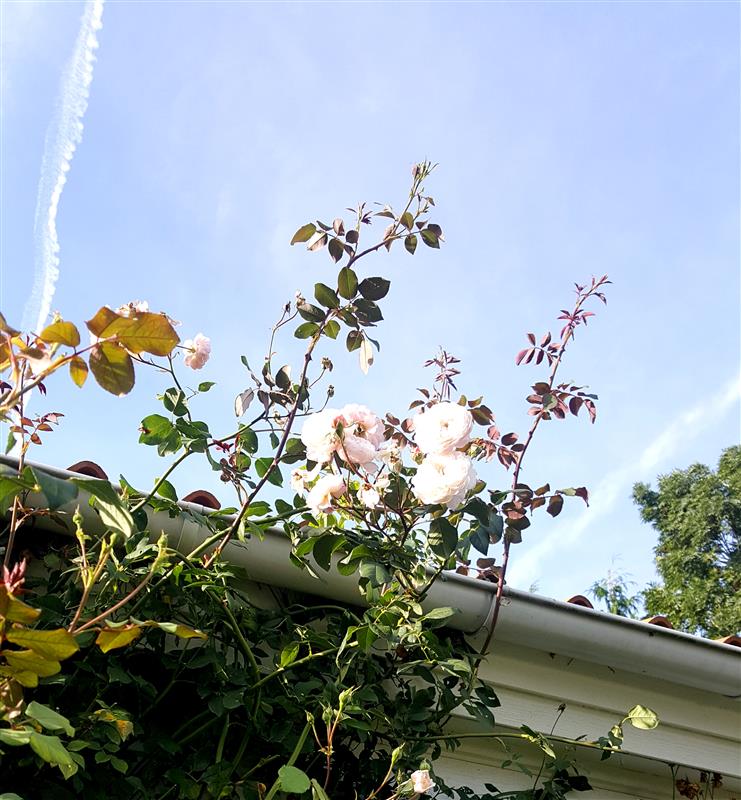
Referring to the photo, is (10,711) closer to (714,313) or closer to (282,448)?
(282,448)

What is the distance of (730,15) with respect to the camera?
6.22 meters

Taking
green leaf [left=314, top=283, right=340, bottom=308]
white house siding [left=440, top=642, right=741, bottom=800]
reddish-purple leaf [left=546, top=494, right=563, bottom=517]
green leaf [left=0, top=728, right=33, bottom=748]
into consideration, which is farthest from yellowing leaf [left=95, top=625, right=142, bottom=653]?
white house siding [left=440, top=642, right=741, bottom=800]

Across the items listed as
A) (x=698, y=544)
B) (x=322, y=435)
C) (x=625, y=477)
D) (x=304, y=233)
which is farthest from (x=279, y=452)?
(x=625, y=477)

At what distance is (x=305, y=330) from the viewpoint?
1611 mm

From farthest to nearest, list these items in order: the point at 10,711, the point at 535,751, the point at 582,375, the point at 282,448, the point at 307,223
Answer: the point at 535,751, the point at 582,375, the point at 307,223, the point at 282,448, the point at 10,711

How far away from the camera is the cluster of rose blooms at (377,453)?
55.1 inches

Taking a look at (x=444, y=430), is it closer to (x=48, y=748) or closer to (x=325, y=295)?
(x=325, y=295)

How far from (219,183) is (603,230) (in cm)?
252

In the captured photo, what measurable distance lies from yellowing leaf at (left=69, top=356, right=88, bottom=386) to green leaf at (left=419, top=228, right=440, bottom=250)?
0.92 m

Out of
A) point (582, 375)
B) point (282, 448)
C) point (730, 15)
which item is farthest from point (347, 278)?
point (730, 15)

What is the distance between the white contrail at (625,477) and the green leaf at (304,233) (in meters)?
0.84

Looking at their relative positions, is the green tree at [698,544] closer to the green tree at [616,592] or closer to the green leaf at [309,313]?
the green tree at [616,592]

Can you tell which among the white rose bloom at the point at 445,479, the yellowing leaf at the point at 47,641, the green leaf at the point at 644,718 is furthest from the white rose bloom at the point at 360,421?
the green leaf at the point at 644,718

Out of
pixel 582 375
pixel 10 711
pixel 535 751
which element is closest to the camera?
pixel 10 711
